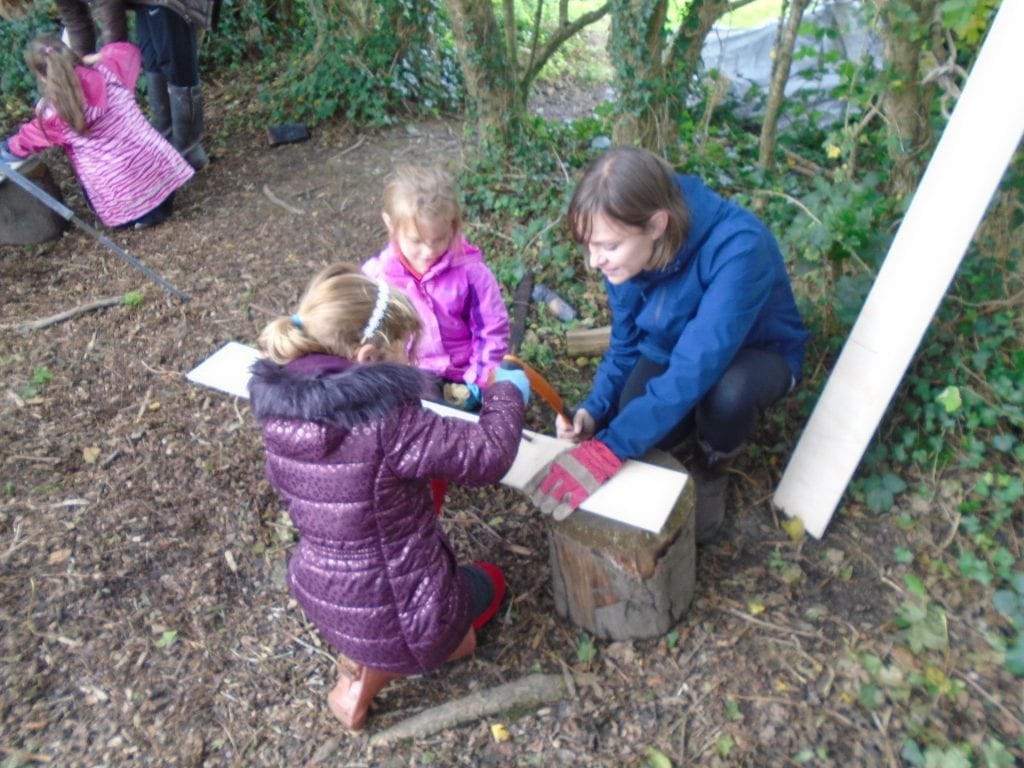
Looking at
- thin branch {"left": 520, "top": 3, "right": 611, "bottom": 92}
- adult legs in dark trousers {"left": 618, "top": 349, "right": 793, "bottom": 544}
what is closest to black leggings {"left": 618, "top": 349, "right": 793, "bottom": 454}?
adult legs in dark trousers {"left": 618, "top": 349, "right": 793, "bottom": 544}

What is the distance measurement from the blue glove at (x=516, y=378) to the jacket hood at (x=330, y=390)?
422mm

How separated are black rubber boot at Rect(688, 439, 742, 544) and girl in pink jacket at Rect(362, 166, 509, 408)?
0.77 m

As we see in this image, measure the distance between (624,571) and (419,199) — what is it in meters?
1.30

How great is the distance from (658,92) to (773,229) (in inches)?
34.2

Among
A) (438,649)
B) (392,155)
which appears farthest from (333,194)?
(438,649)

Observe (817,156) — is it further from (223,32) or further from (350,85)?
Result: (223,32)

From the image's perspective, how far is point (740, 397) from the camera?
2309mm

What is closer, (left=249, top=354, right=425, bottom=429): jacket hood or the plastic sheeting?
(left=249, top=354, right=425, bottom=429): jacket hood

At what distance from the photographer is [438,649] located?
1.99 m

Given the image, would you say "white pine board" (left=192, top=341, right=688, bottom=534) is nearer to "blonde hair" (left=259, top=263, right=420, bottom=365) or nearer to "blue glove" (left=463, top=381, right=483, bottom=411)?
"blonde hair" (left=259, top=263, right=420, bottom=365)

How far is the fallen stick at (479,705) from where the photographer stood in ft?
6.90

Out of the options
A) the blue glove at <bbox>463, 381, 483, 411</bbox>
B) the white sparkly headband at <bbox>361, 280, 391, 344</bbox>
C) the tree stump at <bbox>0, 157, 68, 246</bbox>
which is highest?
the white sparkly headband at <bbox>361, 280, 391, 344</bbox>

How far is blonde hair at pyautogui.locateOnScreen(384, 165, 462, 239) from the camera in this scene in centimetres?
242

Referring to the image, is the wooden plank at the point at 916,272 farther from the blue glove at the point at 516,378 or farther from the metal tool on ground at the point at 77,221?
the metal tool on ground at the point at 77,221
